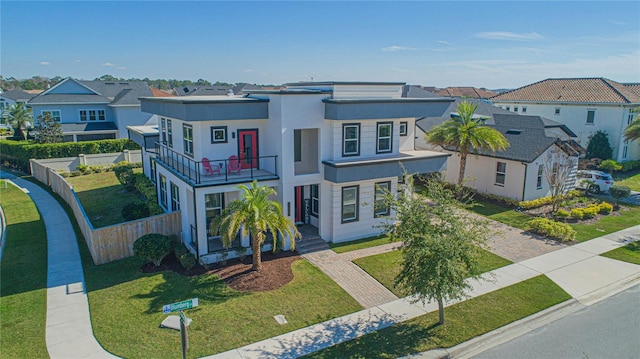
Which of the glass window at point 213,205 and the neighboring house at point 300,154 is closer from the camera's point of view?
Result: the neighboring house at point 300,154

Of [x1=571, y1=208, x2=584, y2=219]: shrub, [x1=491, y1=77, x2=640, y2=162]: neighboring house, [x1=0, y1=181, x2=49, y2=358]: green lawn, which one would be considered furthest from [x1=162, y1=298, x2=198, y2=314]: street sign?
[x1=491, y1=77, x2=640, y2=162]: neighboring house

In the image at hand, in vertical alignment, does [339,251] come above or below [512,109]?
below

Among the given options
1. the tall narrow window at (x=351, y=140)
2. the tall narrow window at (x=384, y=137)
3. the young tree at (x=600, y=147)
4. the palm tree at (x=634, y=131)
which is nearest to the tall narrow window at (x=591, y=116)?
the young tree at (x=600, y=147)

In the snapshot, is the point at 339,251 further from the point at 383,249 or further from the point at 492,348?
the point at 492,348

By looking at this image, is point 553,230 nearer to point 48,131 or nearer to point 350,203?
point 350,203

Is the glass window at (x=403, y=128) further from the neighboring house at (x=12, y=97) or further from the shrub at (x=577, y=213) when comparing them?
the neighboring house at (x=12, y=97)

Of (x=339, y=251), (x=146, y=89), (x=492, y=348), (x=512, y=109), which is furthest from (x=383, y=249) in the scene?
(x=146, y=89)
